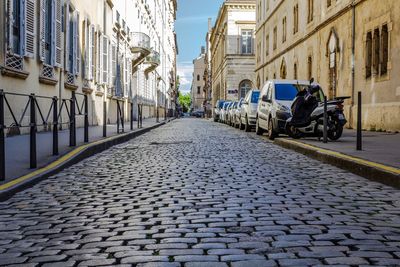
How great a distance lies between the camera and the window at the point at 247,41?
6438 cm

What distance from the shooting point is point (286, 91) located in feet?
55.9

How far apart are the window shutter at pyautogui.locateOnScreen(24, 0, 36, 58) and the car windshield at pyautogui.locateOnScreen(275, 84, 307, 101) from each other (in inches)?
284

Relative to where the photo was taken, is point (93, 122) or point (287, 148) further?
point (93, 122)

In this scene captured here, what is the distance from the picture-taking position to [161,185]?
6.93 meters

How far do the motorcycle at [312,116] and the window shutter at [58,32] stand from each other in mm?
7375

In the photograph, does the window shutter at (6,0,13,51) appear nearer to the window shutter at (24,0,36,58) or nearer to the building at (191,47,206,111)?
the window shutter at (24,0,36,58)

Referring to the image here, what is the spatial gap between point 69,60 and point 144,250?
16242 millimetres

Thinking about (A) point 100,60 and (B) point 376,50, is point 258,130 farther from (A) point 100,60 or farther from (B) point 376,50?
(A) point 100,60

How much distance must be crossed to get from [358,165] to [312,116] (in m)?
6.01

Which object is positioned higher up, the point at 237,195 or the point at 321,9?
the point at 321,9

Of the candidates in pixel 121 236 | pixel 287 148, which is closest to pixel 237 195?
pixel 121 236

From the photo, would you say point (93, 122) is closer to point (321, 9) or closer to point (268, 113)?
point (268, 113)

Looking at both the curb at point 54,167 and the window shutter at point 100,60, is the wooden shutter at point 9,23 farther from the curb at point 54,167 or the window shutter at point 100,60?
the window shutter at point 100,60

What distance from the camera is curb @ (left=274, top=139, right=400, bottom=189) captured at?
7.11 m
